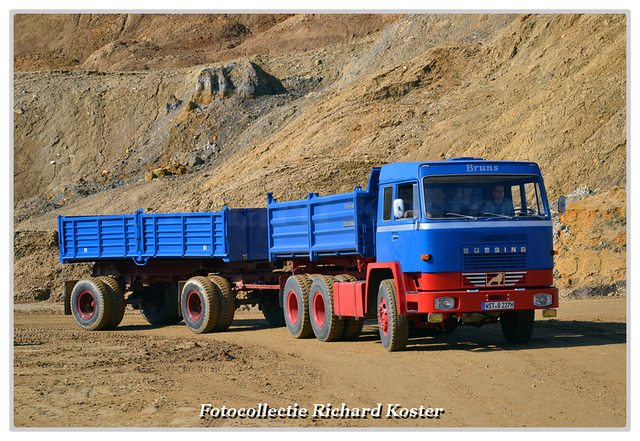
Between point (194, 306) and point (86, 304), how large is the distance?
3.15 metres

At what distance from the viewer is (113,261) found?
18.7 meters

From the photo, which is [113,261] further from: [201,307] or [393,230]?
[393,230]

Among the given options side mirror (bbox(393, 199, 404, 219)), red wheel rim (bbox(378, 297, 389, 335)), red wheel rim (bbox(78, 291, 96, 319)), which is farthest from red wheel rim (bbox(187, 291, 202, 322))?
side mirror (bbox(393, 199, 404, 219))

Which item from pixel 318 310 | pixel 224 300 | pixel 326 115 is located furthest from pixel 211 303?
pixel 326 115

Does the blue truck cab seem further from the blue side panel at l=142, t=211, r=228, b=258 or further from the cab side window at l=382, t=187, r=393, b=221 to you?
the blue side panel at l=142, t=211, r=228, b=258

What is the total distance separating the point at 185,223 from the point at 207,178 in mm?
26314

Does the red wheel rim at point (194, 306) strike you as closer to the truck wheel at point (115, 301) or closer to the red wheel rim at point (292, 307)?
the truck wheel at point (115, 301)

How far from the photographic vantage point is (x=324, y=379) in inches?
413

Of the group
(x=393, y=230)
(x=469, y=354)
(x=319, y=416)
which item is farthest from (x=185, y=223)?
(x=319, y=416)

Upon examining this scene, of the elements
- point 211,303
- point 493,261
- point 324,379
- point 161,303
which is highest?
point 493,261

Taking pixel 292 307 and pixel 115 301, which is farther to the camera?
pixel 115 301

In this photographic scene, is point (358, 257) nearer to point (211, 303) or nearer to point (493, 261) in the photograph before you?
point (493, 261)

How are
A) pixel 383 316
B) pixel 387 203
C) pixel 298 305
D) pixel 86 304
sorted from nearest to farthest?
1. pixel 383 316
2. pixel 387 203
3. pixel 298 305
4. pixel 86 304

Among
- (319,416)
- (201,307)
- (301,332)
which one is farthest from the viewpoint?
(201,307)
